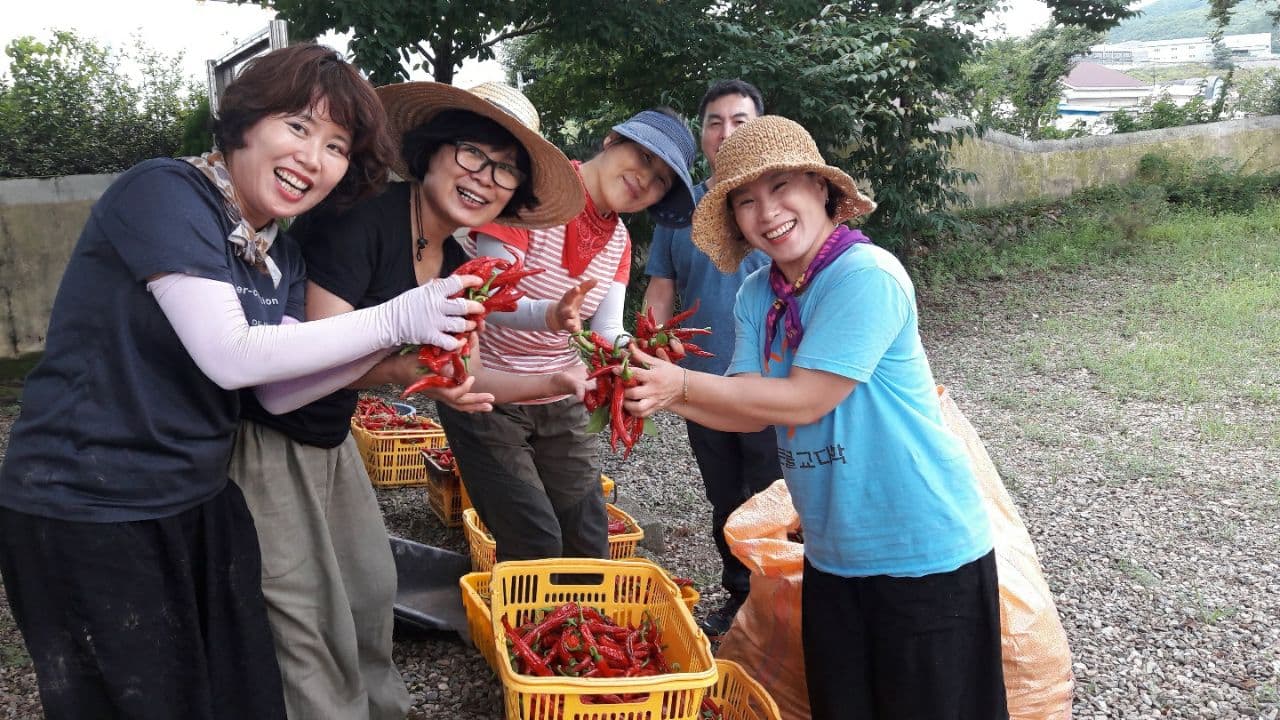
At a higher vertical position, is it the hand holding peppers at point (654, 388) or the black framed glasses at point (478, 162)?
the black framed glasses at point (478, 162)

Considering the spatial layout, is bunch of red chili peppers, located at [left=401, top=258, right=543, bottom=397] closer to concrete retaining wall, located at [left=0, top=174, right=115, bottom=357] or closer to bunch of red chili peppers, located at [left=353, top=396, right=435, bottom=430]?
bunch of red chili peppers, located at [left=353, top=396, right=435, bottom=430]

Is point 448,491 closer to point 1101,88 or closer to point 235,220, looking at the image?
point 235,220

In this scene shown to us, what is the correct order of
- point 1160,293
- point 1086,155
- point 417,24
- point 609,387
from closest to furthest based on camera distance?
point 609,387
point 417,24
point 1160,293
point 1086,155

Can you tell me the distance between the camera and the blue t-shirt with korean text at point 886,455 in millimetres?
2053

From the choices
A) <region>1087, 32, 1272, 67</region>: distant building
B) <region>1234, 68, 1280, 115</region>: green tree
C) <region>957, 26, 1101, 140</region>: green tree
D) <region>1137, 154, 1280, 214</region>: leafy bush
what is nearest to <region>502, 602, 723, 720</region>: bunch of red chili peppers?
<region>1137, 154, 1280, 214</region>: leafy bush

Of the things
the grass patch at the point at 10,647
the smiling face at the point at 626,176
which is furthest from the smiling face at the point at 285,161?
the grass patch at the point at 10,647

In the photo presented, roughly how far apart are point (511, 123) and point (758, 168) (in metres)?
0.65

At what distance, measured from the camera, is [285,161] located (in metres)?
1.86

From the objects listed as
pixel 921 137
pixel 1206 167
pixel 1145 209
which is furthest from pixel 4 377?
pixel 1206 167

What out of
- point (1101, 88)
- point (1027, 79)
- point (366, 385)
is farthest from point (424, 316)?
point (1101, 88)

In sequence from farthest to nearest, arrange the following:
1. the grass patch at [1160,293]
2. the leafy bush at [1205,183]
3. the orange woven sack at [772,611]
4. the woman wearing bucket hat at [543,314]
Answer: the leafy bush at [1205,183] → the grass patch at [1160,293] → the orange woven sack at [772,611] → the woman wearing bucket hat at [543,314]

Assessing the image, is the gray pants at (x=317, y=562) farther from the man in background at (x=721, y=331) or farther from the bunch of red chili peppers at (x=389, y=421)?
the bunch of red chili peppers at (x=389, y=421)

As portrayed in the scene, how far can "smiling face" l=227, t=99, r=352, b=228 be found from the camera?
6.09 ft

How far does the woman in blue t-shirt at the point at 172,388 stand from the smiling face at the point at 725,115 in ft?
Result: 6.06
